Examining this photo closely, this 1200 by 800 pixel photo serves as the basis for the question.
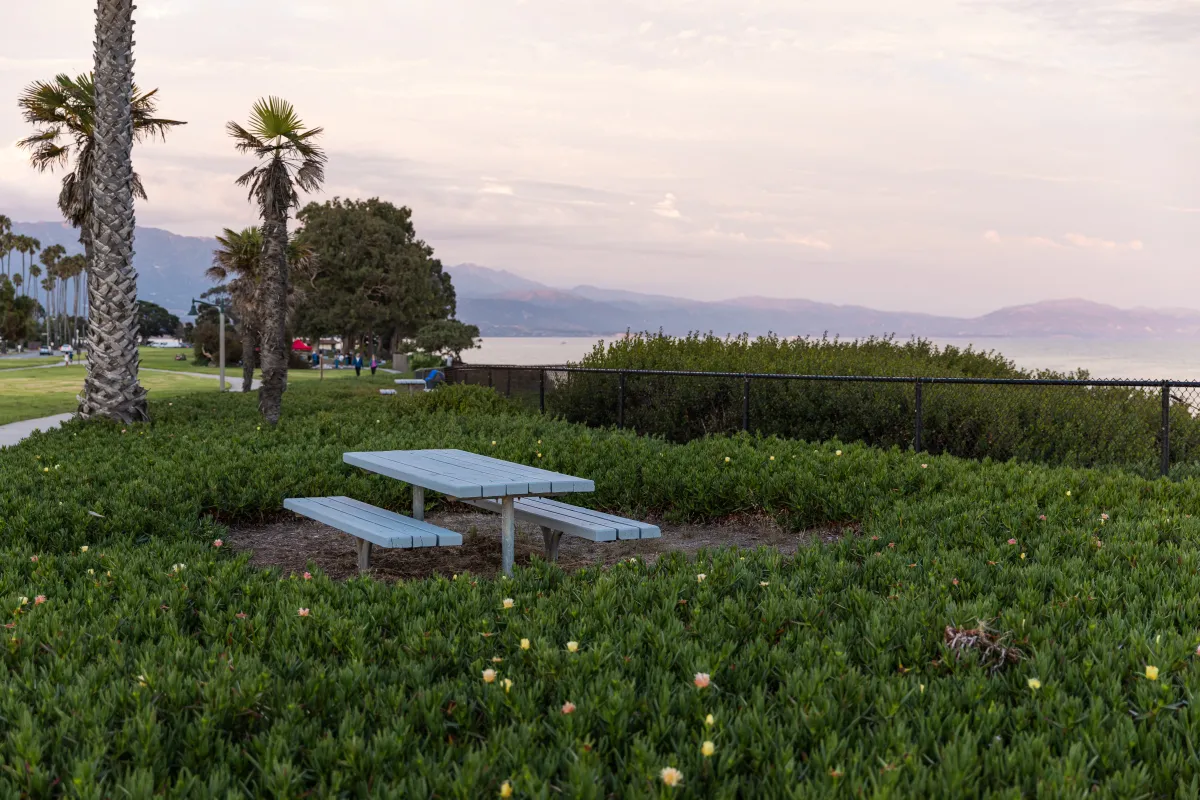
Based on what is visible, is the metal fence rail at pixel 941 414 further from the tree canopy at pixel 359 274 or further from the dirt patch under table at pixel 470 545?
the tree canopy at pixel 359 274

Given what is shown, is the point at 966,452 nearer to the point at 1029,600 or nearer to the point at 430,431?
the point at 430,431

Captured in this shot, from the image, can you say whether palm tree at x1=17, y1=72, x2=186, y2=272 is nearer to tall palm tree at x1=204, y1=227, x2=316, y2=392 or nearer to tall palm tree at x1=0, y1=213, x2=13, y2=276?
tall palm tree at x1=204, y1=227, x2=316, y2=392

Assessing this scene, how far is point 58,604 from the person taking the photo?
4.83 metres

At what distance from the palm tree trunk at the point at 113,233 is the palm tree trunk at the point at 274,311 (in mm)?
3479

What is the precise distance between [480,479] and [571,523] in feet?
2.40

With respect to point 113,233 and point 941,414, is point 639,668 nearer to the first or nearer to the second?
point 941,414

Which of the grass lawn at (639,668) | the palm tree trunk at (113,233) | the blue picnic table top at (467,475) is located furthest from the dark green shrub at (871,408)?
the palm tree trunk at (113,233)

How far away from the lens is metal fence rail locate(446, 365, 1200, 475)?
40.4 feet

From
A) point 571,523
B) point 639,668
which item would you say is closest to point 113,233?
point 571,523

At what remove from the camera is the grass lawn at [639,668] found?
3.01 meters

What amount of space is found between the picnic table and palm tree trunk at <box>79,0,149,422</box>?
9.45 m

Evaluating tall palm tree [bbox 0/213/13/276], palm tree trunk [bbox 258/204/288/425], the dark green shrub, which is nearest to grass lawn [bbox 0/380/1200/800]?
the dark green shrub

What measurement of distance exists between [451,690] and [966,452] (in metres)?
10.5

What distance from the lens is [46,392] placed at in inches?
1313
